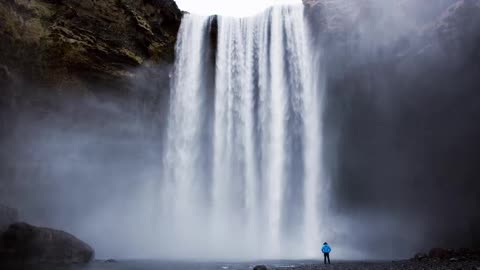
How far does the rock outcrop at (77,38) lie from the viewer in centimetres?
2233

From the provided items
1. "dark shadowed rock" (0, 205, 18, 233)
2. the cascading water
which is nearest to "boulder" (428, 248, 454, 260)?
the cascading water

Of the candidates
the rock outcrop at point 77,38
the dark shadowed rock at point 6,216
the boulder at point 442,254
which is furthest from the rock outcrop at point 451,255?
the rock outcrop at point 77,38

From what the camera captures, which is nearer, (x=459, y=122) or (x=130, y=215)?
(x=459, y=122)

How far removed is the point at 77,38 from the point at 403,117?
20.6m

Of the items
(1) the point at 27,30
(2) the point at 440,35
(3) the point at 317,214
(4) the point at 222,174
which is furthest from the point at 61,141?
(2) the point at 440,35

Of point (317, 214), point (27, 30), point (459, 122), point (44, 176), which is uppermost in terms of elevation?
point (27, 30)

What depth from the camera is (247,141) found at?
26516mm

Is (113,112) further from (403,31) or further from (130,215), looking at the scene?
(403,31)

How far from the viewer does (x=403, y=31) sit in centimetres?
2461

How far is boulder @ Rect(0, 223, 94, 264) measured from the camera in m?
17.6

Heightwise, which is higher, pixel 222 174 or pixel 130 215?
pixel 222 174

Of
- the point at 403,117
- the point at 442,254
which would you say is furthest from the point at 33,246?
the point at 403,117

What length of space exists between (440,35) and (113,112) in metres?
20.6

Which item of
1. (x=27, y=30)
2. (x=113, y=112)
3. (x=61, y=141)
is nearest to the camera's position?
(x=27, y=30)
